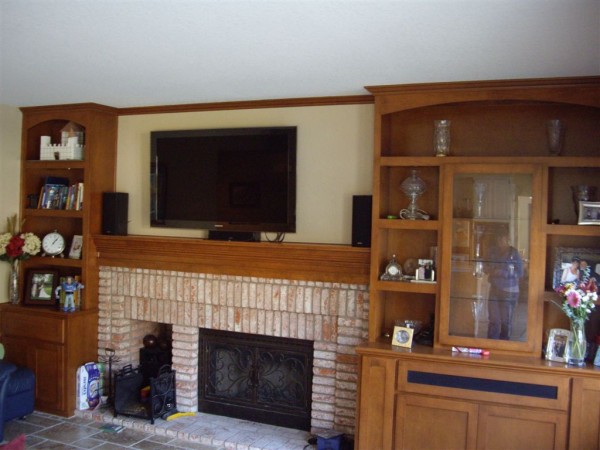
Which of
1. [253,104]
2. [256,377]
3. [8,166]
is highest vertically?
[253,104]

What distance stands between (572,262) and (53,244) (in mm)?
4085

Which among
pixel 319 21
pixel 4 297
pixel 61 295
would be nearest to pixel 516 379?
pixel 319 21

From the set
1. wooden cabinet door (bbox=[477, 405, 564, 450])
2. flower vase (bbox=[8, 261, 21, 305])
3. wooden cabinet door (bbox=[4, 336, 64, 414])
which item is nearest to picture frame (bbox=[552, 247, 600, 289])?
wooden cabinet door (bbox=[477, 405, 564, 450])

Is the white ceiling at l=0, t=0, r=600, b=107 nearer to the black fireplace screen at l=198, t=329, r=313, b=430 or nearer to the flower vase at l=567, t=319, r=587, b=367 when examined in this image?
the flower vase at l=567, t=319, r=587, b=367

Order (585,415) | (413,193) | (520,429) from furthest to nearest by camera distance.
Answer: (413,193) < (520,429) < (585,415)

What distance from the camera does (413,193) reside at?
3701 millimetres

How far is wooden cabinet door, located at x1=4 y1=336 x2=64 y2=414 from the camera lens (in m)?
4.47

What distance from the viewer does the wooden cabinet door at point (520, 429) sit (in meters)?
3.15

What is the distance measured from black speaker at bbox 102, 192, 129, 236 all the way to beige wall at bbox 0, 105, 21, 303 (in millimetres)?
908

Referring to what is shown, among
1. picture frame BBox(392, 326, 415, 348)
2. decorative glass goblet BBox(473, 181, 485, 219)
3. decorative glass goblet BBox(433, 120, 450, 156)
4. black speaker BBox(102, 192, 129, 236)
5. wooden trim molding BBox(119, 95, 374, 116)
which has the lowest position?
picture frame BBox(392, 326, 415, 348)

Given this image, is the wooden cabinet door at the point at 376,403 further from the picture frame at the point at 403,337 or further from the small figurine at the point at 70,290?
the small figurine at the point at 70,290

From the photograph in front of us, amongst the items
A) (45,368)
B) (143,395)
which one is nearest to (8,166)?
(45,368)

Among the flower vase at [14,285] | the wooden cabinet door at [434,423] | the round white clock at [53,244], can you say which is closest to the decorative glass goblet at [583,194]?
the wooden cabinet door at [434,423]

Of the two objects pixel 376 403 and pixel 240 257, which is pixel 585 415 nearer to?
pixel 376 403
